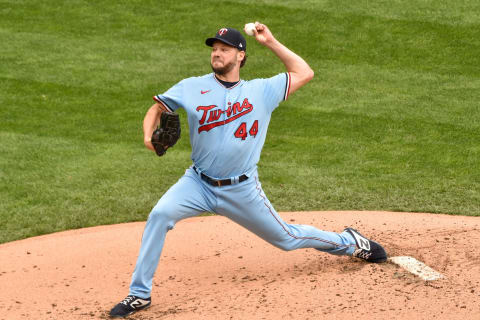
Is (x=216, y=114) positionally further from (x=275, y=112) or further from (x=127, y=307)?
(x=275, y=112)

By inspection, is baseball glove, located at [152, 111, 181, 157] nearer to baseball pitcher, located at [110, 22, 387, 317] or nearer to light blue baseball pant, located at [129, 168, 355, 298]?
baseball pitcher, located at [110, 22, 387, 317]

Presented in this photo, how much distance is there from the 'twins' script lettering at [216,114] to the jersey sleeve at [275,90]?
0.66ft

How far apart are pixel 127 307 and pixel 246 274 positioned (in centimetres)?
104

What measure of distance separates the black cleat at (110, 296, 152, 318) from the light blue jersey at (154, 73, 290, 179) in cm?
93

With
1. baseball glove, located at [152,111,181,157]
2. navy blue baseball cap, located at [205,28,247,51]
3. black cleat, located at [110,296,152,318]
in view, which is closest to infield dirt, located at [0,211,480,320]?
black cleat, located at [110,296,152,318]

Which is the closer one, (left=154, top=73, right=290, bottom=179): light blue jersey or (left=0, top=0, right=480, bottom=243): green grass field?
(left=154, top=73, right=290, bottom=179): light blue jersey

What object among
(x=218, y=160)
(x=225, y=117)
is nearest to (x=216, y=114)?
(x=225, y=117)

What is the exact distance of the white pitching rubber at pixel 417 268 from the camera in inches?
207

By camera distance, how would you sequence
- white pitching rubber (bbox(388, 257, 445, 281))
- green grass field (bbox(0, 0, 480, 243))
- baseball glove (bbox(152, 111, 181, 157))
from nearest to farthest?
baseball glove (bbox(152, 111, 181, 157))
white pitching rubber (bbox(388, 257, 445, 281))
green grass field (bbox(0, 0, 480, 243))

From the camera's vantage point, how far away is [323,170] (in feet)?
27.6

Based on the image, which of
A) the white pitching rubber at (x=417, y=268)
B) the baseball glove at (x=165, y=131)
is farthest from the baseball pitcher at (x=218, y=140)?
the white pitching rubber at (x=417, y=268)

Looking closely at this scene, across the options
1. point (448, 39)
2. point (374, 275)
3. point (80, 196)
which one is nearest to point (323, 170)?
point (80, 196)

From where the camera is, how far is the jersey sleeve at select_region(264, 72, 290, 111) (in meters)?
5.14

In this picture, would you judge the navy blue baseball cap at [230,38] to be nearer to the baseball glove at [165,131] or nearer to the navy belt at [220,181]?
the baseball glove at [165,131]
